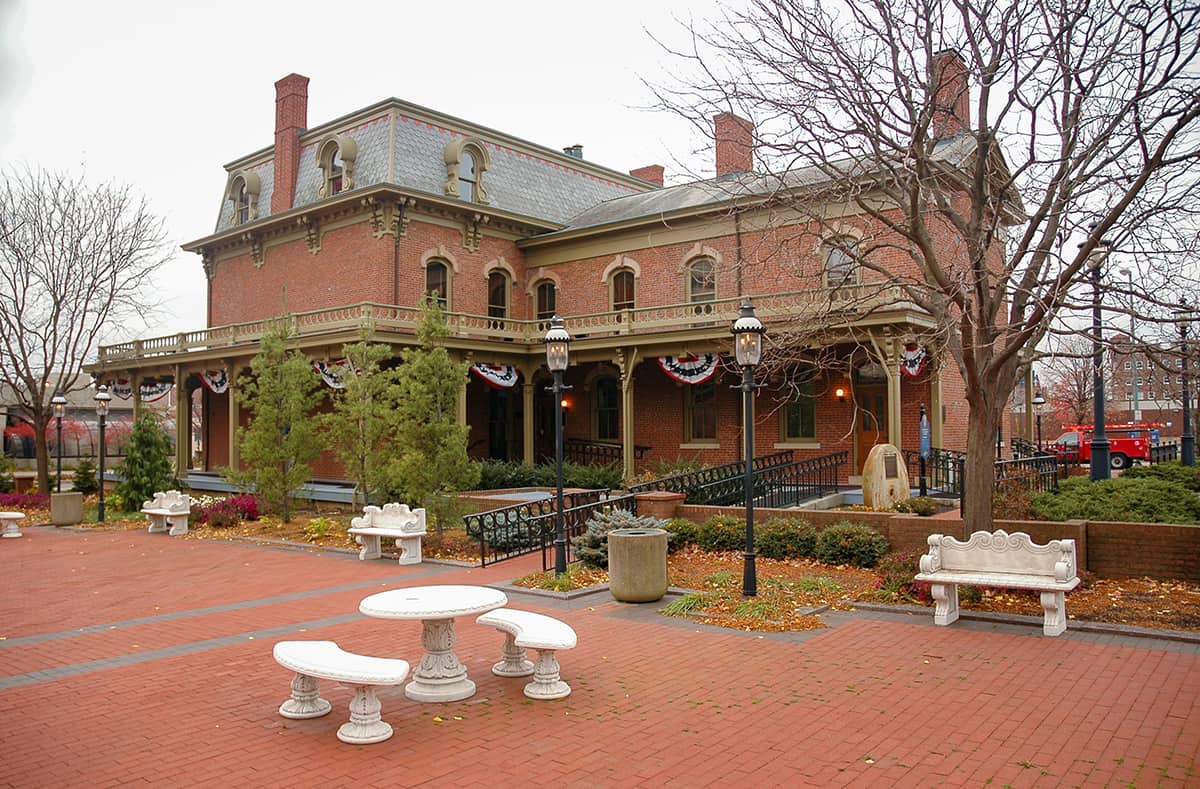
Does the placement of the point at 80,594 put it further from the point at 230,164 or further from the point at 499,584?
the point at 230,164

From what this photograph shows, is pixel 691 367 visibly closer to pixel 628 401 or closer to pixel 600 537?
pixel 628 401

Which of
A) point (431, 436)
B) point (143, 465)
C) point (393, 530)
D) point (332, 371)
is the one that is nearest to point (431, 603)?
point (393, 530)

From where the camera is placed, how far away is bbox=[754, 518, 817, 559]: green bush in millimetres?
13469

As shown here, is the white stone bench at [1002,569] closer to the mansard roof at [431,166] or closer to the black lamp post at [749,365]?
the black lamp post at [749,365]

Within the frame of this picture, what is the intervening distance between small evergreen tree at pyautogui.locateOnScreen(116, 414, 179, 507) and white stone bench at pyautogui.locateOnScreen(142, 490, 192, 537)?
440 centimetres

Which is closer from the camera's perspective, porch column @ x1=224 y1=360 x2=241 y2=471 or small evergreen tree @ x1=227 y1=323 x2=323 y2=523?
small evergreen tree @ x1=227 y1=323 x2=323 y2=523

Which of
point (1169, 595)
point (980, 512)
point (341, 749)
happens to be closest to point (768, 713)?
point (341, 749)

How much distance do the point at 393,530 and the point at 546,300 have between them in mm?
16757

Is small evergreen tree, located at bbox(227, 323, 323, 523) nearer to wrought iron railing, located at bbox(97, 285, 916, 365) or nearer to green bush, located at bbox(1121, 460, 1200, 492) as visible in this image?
wrought iron railing, located at bbox(97, 285, 916, 365)

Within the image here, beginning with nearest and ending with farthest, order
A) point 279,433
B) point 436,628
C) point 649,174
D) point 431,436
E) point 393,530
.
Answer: point 436,628 → point 393,530 → point 431,436 → point 279,433 → point 649,174

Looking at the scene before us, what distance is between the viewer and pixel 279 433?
20.4m

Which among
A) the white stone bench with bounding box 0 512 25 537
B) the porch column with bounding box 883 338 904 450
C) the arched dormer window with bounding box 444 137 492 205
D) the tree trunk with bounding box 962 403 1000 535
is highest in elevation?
the arched dormer window with bounding box 444 137 492 205

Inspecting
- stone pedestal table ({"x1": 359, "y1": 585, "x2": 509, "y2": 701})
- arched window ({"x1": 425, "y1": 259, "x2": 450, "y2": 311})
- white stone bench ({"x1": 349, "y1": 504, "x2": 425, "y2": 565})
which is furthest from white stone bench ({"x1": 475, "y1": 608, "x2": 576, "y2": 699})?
arched window ({"x1": 425, "y1": 259, "x2": 450, "y2": 311})

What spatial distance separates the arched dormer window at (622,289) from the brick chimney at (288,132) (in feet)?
38.7
